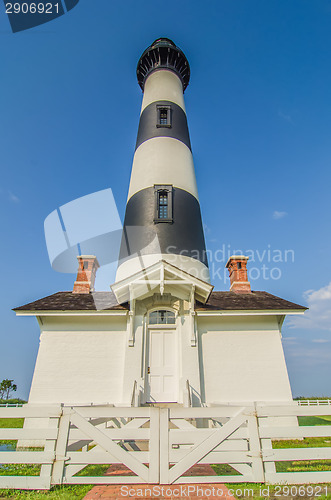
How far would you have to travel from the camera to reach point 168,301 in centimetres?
915

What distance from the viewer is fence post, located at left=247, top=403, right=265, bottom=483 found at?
3.80 meters

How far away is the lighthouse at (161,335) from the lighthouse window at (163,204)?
1.7 inches

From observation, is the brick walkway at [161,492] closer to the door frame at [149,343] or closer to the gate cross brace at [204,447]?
the gate cross brace at [204,447]

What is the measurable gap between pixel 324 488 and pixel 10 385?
2042 inches

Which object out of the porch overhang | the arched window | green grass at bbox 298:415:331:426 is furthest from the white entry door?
green grass at bbox 298:415:331:426

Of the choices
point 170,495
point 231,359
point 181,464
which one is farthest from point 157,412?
point 231,359

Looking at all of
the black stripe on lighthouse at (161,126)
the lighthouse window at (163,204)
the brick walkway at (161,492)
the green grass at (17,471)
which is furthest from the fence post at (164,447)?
the black stripe on lighthouse at (161,126)

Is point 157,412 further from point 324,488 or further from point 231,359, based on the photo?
point 231,359

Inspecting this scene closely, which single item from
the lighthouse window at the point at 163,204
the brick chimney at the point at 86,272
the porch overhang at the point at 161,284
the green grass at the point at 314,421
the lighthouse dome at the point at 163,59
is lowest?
the green grass at the point at 314,421

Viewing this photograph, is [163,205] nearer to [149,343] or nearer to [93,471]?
[149,343]

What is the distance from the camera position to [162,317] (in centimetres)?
931

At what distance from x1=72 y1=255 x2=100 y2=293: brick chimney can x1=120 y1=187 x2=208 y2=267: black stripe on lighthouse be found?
1.69 metres

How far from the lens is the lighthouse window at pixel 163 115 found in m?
13.3

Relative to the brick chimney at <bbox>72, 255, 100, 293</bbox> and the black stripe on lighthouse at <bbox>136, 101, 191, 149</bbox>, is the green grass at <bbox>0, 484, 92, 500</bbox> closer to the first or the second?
the brick chimney at <bbox>72, 255, 100, 293</bbox>
